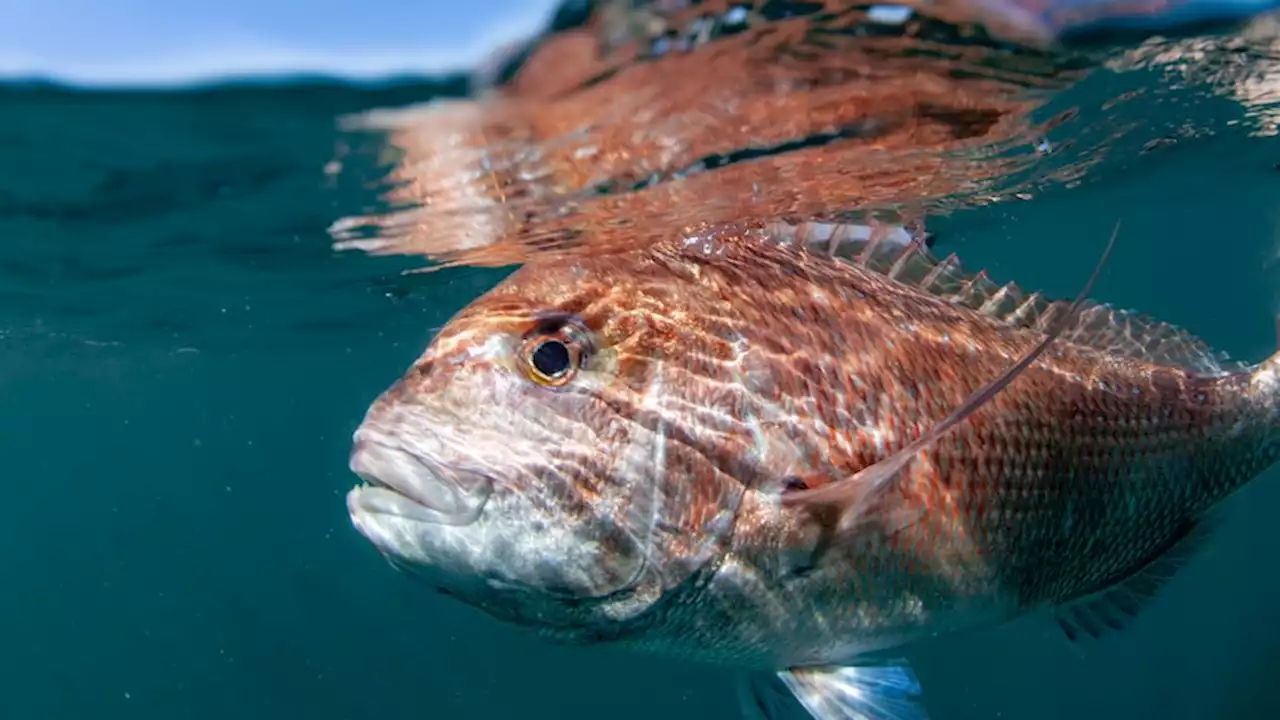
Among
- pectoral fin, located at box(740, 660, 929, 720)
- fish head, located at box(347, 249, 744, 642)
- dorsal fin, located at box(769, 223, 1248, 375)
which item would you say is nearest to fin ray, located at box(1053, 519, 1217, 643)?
dorsal fin, located at box(769, 223, 1248, 375)

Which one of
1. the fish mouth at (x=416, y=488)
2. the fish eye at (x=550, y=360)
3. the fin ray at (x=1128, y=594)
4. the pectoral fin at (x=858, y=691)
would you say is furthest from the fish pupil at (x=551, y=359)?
the fin ray at (x=1128, y=594)

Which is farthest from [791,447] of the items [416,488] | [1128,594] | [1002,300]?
[1128,594]

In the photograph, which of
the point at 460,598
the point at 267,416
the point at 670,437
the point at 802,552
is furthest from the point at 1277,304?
the point at 267,416

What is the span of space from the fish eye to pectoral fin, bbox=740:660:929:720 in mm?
1382

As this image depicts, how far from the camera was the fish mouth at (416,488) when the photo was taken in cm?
225

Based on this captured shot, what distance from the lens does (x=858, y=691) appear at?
2.87 m

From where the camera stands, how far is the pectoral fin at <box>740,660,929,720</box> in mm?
2816

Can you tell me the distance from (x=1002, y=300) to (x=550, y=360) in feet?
6.91

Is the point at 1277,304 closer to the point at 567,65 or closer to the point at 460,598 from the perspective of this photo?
the point at 567,65

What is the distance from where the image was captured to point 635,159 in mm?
6398

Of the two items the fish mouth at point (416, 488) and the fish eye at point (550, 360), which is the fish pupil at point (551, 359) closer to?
the fish eye at point (550, 360)

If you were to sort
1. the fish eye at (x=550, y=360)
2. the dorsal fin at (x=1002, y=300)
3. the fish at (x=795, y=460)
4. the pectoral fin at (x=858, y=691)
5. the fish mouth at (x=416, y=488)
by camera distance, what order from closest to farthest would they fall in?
the fish mouth at (x=416, y=488), the fish at (x=795, y=460), the fish eye at (x=550, y=360), the pectoral fin at (x=858, y=691), the dorsal fin at (x=1002, y=300)

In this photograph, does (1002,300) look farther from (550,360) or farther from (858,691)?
(550,360)

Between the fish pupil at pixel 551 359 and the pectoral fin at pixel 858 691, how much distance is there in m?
1.40
